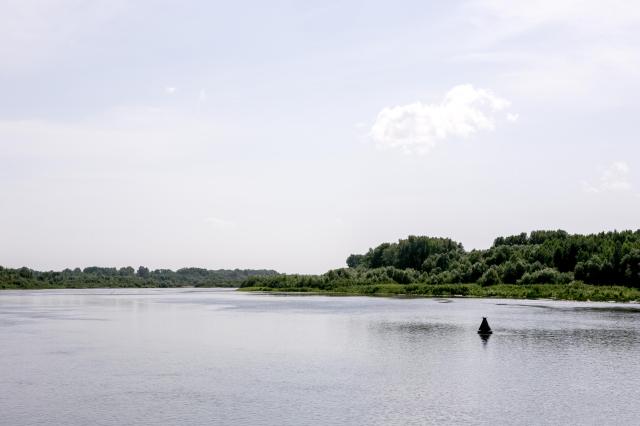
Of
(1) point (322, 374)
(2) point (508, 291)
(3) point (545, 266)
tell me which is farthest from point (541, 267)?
(1) point (322, 374)

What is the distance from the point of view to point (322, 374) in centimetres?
4112

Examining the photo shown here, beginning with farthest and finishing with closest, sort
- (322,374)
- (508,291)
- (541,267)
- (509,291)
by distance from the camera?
(541,267) → (508,291) → (509,291) → (322,374)

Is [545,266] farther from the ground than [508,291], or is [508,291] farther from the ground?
[545,266]

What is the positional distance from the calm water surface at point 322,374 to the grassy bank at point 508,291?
59512 millimetres

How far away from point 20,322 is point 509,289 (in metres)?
105

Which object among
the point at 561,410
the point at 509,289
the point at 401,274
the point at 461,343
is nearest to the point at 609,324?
the point at 461,343

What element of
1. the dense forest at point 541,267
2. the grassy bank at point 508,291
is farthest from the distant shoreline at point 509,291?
the dense forest at point 541,267

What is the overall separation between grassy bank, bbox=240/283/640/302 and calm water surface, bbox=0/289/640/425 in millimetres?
59512

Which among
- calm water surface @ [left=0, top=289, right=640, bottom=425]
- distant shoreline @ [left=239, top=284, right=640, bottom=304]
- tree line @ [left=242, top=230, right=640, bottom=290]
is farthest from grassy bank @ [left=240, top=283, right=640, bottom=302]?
calm water surface @ [left=0, top=289, right=640, bottom=425]

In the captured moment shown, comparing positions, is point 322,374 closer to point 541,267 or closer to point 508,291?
point 508,291

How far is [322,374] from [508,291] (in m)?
115

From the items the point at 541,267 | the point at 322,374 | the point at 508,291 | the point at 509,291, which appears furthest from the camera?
the point at 541,267

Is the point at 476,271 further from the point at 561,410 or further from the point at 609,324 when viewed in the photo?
the point at 561,410

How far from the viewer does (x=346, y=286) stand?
194875 mm
